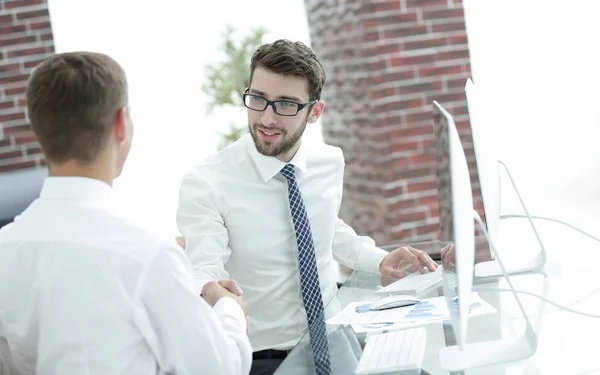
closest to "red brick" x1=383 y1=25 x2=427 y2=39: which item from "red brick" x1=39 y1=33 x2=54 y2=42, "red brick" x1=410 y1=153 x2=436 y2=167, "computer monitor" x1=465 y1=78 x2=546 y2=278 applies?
"red brick" x1=410 y1=153 x2=436 y2=167

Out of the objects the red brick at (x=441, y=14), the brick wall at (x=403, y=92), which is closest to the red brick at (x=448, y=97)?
the brick wall at (x=403, y=92)

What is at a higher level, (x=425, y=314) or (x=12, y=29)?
(x=12, y=29)

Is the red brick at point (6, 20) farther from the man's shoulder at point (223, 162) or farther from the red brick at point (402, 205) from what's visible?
the man's shoulder at point (223, 162)

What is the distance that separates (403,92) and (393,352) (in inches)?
110

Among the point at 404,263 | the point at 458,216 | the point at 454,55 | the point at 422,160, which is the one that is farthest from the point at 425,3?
the point at 458,216

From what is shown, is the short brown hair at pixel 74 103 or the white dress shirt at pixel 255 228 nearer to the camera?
the short brown hair at pixel 74 103

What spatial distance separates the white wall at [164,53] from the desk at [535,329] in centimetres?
356

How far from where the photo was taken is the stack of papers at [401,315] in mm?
1800

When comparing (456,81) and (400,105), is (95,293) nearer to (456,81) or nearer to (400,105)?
(400,105)

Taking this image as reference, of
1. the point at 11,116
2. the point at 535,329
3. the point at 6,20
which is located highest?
the point at 6,20

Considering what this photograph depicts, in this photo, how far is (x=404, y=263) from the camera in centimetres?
241

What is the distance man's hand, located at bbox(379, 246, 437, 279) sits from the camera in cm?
235

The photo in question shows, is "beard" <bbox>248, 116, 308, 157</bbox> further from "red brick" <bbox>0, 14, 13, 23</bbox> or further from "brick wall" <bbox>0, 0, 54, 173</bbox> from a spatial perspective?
"red brick" <bbox>0, 14, 13, 23</bbox>

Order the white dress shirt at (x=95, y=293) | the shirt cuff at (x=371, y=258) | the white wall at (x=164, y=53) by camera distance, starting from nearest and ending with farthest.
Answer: the white dress shirt at (x=95, y=293) → the shirt cuff at (x=371, y=258) → the white wall at (x=164, y=53)
